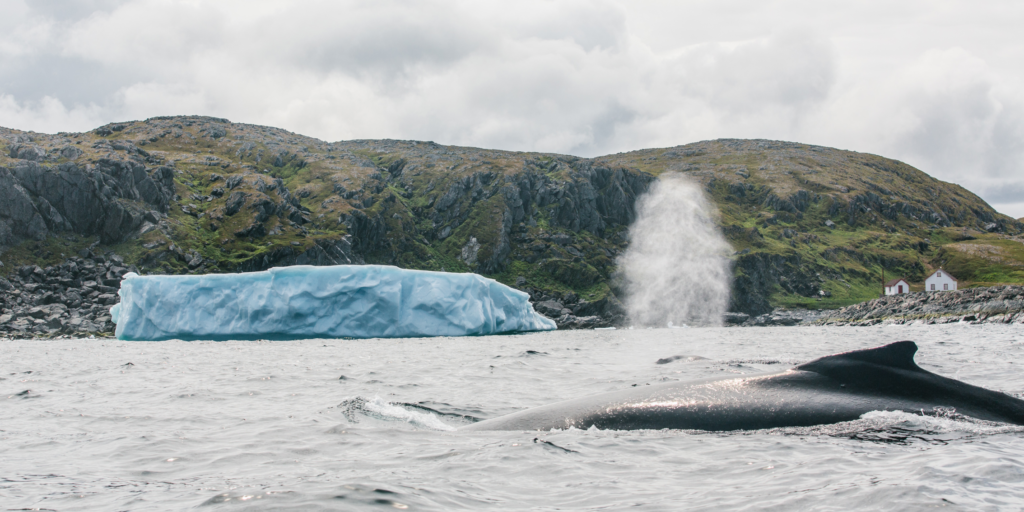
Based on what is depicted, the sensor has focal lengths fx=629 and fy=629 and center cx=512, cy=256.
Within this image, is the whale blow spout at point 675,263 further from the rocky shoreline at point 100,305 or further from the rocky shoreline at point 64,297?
the rocky shoreline at point 64,297

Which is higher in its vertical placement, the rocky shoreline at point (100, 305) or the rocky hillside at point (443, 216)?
the rocky hillside at point (443, 216)

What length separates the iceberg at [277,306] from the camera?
50.7 metres

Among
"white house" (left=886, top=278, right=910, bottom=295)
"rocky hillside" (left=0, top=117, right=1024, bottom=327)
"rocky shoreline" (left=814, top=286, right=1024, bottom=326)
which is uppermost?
"rocky hillside" (left=0, top=117, right=1024, bottom=327)

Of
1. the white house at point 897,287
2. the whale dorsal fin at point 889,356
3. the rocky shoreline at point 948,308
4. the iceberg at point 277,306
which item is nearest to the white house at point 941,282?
the white house at point 897,287

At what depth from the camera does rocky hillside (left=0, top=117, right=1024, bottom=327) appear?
89.2 metres

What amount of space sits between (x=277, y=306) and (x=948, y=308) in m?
60.9

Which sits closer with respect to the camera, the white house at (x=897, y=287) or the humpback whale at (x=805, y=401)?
the humpback whale at (x=805, y=401)

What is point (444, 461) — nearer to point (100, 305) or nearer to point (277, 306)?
point (277, 306)

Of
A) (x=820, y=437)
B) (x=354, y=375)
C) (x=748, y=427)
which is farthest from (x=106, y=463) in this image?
(x=354, y=375)

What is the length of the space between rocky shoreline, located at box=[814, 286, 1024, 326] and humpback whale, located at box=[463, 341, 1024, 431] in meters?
48.1

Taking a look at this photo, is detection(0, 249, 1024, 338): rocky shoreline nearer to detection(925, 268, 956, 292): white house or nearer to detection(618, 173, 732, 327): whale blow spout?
detection(618, 173, 732, 327): whale blow spout

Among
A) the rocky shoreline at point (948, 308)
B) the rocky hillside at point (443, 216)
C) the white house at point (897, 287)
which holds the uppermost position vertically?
the rocky hillside at point (443, 216)

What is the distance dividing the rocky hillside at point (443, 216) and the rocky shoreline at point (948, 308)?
39145mm

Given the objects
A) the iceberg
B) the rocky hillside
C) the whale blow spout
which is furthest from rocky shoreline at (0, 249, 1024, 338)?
the iceberg
